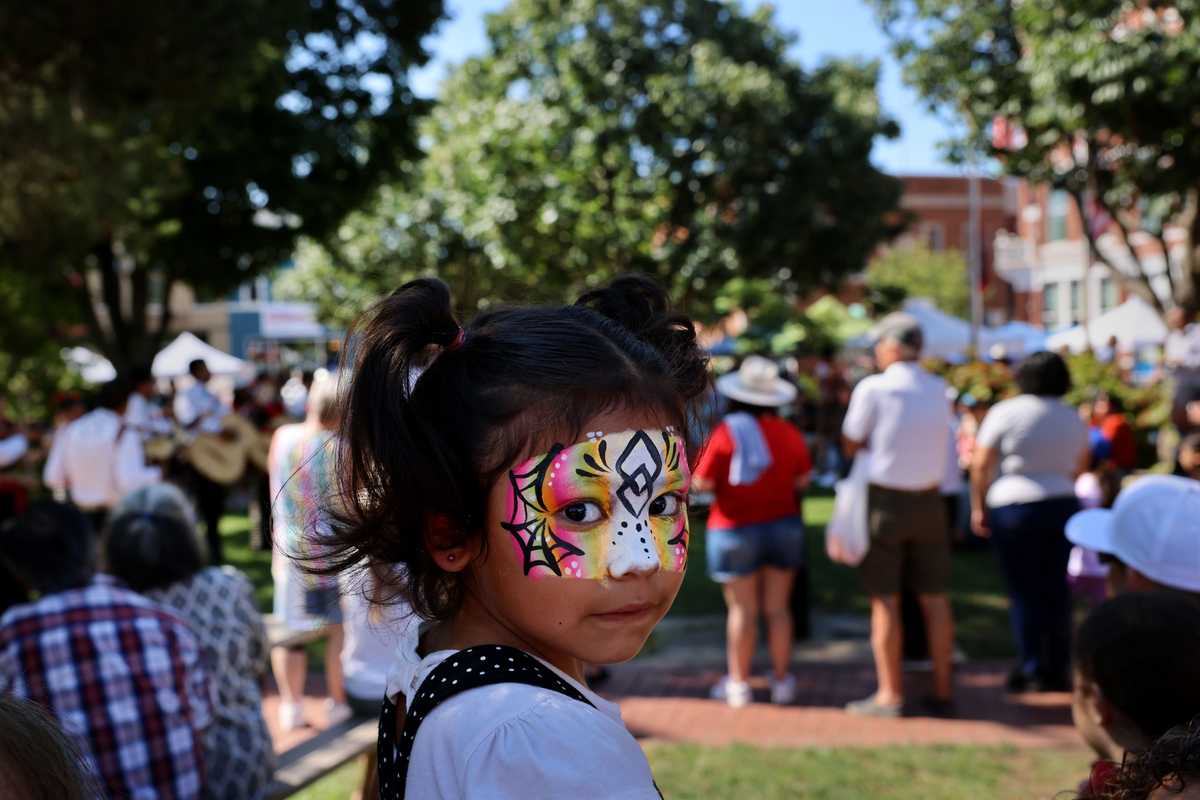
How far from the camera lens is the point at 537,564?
152 cm

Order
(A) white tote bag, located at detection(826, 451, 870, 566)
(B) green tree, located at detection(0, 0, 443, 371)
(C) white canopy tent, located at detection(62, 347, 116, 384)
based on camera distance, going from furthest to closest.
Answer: (C) white canopy tent, located at detection(62, 347, 116, 384) < (B) green tree, located at detection(0, 0, 443, 371) < (A) white tote bag, located at detection(826, 451, 870, 566)

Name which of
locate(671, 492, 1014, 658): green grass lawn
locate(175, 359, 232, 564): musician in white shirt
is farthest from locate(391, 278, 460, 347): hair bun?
locate(175, 359, 232, 564): musician in white shirt

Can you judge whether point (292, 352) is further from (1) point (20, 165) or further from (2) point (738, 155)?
(1) point (20, 165)

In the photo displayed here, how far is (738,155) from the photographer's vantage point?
22.4m

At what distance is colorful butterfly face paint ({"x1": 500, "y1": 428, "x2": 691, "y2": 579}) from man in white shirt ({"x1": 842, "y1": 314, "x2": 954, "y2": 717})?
456 cm

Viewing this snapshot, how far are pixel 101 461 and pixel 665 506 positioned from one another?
772cm

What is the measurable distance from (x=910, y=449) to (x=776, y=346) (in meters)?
18.4

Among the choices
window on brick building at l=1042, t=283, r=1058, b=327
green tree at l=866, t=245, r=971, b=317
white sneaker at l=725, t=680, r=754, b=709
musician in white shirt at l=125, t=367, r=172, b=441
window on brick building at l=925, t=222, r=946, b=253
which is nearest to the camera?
white sneaker at l=725, t=680, r=754, b=709

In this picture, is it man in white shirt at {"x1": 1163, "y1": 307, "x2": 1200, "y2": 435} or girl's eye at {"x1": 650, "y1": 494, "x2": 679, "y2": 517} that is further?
man in white shirt at {"x1": 1163, "y1": 307, "x2": 1200, "y2": 435}

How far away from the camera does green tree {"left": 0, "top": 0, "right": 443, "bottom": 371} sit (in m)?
6.96

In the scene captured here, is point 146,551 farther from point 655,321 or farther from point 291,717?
point 655,321

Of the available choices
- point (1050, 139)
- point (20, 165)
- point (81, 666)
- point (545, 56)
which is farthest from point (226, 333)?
point (81, 666)

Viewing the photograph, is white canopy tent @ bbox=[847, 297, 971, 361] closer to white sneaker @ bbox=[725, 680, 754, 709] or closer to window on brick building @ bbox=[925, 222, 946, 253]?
white sneaker @ bbox=[725, 680, 754, 709]

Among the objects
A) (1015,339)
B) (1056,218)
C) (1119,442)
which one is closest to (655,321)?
(1119,442)
